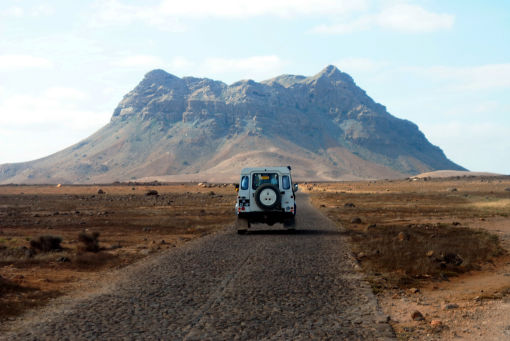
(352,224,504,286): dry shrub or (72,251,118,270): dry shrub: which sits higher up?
(72,251,118,270): dry shrub

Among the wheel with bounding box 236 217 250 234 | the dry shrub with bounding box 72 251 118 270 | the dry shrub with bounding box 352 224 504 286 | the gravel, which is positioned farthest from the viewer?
the wheel with bounding box 236 217 250 234

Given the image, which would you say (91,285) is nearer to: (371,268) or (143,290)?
(143,290)

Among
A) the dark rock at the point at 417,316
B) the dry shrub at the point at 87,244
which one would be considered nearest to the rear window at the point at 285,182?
the dry shrub at the point at 87,244

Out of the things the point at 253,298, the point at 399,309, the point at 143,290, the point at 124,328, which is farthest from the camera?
the point at 143,290

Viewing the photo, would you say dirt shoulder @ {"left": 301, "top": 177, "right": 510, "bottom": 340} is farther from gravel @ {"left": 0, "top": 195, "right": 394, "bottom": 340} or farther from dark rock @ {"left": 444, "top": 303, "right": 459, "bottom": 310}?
gravel @ {"left": 0, "top": 195, "right": 394, "bottom": 340}

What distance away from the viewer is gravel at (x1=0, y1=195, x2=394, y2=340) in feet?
25.7

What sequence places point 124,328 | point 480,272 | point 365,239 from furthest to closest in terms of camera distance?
point 365,239, point 480,272, point 124,328

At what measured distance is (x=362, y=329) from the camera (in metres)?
7.97

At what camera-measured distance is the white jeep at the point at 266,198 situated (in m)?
22.4

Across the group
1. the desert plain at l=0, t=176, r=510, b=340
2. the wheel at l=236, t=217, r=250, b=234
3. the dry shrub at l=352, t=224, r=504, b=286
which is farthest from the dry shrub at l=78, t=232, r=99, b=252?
the dry shrub at l=352, t=224, r=504, b=286

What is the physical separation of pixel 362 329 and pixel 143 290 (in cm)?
504

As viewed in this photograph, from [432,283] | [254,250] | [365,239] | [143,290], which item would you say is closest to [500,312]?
[432,283]

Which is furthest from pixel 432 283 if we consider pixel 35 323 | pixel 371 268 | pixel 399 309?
pixel 35 323

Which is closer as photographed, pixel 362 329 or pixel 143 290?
pixel 362 329
